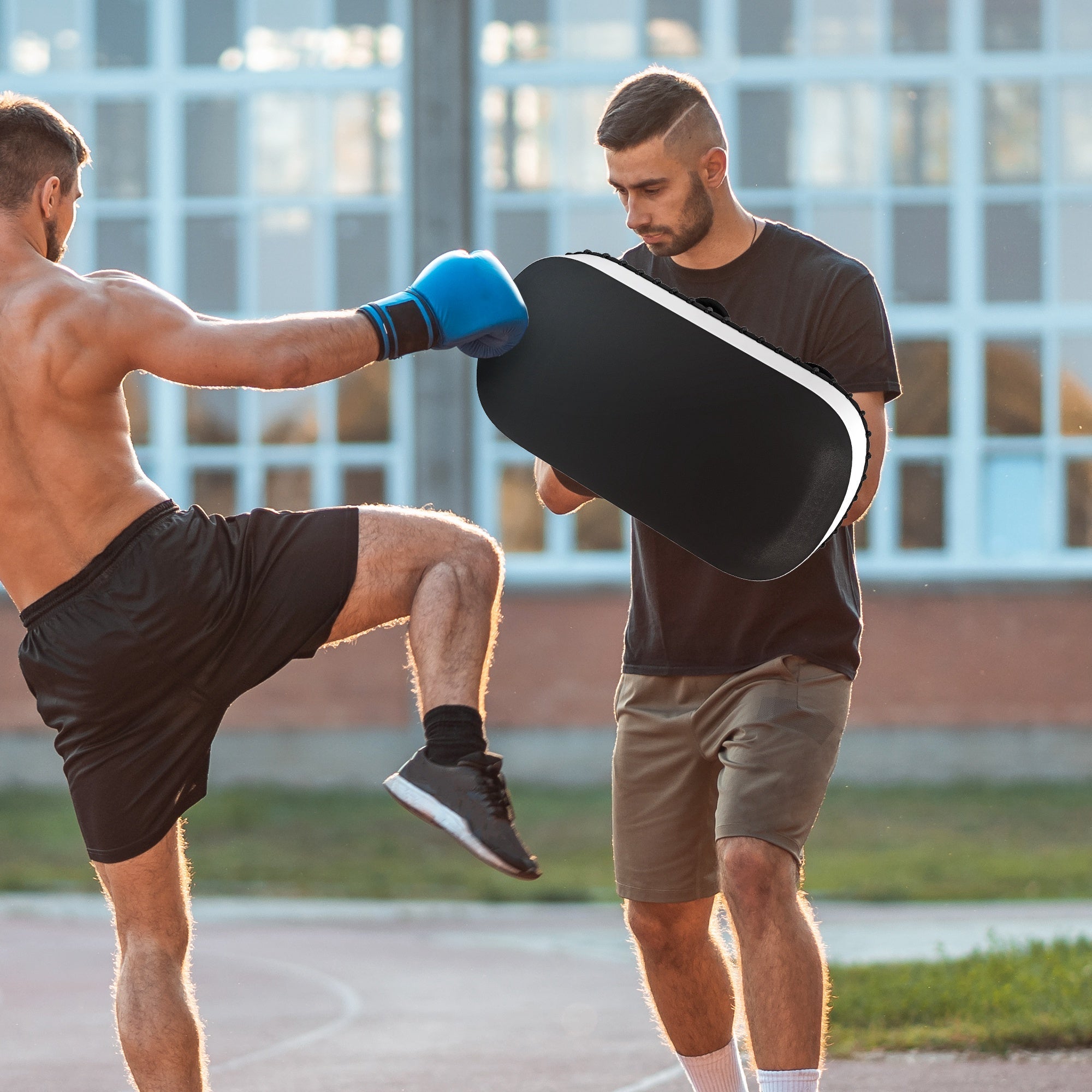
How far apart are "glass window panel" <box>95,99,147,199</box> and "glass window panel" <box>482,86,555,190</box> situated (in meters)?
3.59

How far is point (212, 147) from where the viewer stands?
17.7m

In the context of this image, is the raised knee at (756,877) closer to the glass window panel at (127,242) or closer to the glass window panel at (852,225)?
the glass window panel at (852,225)

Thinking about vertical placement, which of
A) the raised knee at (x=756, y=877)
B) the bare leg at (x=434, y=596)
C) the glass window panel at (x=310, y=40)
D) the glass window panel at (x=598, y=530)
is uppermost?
the glass window panel at (x=310, y=40)

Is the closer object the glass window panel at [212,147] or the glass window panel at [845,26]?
the glass window panel at [845,26]

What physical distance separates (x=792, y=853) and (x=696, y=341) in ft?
3.52

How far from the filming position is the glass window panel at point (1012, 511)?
56.4 ft

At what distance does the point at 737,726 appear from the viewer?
3660 mm

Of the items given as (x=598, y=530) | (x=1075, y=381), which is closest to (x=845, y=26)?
(x=1075, y=381)

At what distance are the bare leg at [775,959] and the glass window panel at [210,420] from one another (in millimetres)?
14827

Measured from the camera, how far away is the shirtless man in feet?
10.7

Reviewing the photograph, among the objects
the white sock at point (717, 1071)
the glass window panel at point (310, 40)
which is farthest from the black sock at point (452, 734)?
the glass window panel at point (310, 40)

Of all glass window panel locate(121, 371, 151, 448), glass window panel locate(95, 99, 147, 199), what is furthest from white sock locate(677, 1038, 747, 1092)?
glass window panel locate(95, 99, 147, 199)

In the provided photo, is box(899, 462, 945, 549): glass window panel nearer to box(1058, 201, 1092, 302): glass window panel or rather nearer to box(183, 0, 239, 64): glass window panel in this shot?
box(1058, 201, 1092, 302): glass window panel

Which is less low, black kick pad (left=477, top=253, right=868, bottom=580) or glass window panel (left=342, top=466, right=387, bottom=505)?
black kick pad (left=477, top=253, right=868, bottom=580)
